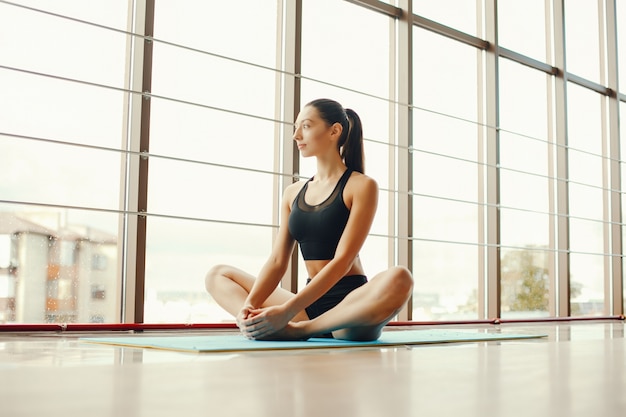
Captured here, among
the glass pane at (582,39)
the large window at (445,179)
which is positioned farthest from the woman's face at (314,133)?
the glass pane at (582,39)

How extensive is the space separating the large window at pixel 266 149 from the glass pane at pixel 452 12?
14 mm

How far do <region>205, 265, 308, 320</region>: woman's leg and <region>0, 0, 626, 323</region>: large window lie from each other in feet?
2.78

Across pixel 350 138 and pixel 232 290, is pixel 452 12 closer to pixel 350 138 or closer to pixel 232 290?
pixel 350 138

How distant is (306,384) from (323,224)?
1.01m

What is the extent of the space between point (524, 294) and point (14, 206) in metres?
3.19

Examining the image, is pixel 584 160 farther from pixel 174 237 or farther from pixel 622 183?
pixel 174 237

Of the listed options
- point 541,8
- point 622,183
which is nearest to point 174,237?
point 541,8

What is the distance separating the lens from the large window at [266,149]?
2.66 metres

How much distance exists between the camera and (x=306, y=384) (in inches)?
33.0

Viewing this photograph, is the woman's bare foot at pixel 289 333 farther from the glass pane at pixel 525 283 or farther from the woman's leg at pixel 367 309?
the glass pane at pixel 525 283

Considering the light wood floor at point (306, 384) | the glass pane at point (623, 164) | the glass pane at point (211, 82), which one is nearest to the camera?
the light wood floor at point (306, 384)

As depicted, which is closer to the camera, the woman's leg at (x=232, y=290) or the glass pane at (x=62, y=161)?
the woman's leg at (x=232, y=290)

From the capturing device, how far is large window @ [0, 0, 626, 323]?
2.66 m

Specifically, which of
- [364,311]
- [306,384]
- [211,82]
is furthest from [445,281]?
[306,384]
